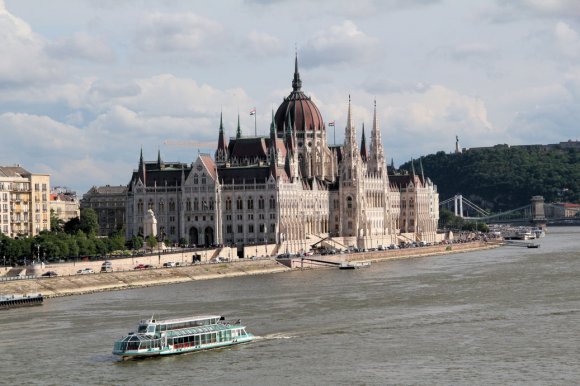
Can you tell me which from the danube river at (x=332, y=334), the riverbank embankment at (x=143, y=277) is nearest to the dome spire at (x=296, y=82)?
the riverbank embankment at (x=143, y=277)

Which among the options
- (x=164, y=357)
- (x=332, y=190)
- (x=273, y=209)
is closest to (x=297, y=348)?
(x=164, y=357)

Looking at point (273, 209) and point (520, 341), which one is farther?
point (273, 209)

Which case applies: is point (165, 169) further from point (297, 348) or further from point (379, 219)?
point (297, 348)

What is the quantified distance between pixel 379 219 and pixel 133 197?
3892 centimetres

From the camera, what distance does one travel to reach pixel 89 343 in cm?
7225

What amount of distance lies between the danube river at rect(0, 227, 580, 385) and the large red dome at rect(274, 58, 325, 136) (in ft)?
237

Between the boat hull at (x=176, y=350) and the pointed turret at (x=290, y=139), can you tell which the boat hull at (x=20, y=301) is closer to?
the boat hull at (x=176, y=350)

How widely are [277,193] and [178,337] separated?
88110mm

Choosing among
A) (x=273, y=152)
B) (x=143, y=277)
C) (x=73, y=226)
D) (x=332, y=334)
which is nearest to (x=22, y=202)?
(x=73, y=226)

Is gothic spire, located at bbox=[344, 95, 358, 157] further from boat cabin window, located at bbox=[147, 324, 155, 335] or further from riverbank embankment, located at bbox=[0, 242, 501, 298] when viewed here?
boat cabin window, located at bbox=[147, 324, 155, 335]

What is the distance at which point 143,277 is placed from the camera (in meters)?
113

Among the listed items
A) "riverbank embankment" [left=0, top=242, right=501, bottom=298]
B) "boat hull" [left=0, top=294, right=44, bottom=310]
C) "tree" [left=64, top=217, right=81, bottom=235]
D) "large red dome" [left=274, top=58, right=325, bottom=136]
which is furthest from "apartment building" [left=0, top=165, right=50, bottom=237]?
"large red dome" [left=274, top=58, right=325, bottom=136]

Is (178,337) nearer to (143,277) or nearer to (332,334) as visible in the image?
(332,334)

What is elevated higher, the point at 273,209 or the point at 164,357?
the point at 273,209
